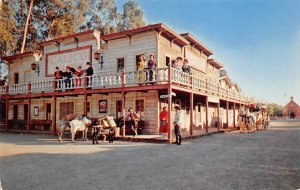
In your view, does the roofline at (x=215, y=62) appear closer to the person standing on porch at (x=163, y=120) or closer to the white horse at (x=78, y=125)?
the person standing on porch at (x=163, y=120)

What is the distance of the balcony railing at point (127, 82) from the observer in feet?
46.4

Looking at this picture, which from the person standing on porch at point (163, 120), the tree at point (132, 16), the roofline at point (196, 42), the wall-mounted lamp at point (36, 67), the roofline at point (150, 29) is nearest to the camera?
the person standing on porch at point (163, 120)

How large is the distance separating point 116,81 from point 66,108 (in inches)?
264

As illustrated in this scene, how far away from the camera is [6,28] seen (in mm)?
29109

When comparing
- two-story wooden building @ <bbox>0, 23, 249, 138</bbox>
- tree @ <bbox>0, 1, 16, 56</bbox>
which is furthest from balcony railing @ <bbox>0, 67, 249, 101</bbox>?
tree @ <bbox>0, 1, 16, 56</bbox>

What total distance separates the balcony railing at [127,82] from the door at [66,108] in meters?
2.39

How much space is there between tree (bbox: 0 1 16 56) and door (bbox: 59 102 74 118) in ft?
41.9

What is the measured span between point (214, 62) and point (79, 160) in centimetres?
2168

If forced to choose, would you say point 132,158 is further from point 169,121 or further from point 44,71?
point 44,71

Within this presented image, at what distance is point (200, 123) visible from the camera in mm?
23547

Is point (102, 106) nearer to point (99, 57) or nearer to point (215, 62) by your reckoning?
point (99, 57)

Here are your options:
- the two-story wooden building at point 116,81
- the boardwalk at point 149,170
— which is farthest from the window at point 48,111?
the boardwalk at point 149,170

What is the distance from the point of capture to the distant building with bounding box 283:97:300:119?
86625 millimetres

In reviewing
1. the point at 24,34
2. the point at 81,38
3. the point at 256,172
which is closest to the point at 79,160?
the point at 256,172
